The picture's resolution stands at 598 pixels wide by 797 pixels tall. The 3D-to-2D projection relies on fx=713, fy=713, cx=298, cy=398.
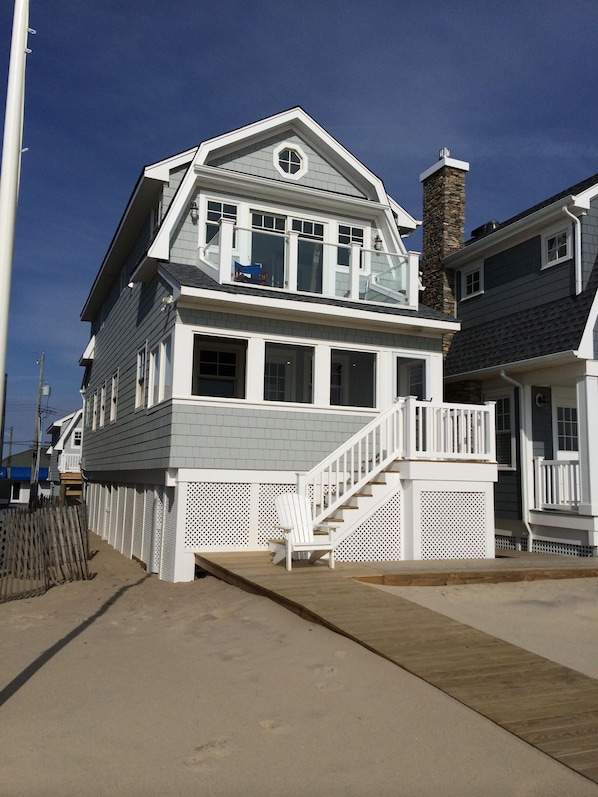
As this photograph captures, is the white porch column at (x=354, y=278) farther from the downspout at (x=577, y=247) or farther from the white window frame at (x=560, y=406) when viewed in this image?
the white window frame at (x=560, y=406)

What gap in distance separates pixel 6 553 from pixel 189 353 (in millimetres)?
4513

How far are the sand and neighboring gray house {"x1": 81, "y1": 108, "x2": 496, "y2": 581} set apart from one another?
12.9ft

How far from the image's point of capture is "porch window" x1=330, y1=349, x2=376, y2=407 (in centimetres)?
1525

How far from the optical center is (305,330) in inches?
538

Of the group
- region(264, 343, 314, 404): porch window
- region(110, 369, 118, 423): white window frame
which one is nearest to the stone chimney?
region(264, 343, 314, 404): porch window

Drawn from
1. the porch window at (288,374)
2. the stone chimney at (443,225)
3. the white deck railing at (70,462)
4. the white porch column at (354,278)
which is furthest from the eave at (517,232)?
the white deck railing at (70,462)

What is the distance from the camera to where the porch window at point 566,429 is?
15.1 meters

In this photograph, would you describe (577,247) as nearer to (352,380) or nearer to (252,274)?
(352,380)

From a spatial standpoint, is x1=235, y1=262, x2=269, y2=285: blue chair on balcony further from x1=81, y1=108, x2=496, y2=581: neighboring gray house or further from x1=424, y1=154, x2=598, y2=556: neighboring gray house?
x1=424, y1=154, x2=598, y2=556: neighboring gray house

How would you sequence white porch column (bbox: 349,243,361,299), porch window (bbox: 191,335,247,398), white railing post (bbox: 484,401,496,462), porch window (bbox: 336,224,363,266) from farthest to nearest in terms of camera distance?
porch window (bbox: 191,335,247,398) < porch window (bbox: 336,224,363,266) < white porch column (bbox: 349,243,361,299) < white railing post (bbox: 484,401,496,462)

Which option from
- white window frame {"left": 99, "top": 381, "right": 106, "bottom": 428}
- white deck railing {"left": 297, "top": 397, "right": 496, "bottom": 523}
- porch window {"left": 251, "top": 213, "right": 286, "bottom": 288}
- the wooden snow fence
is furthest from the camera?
white window frame {"left": 99, "top": 381, "right": 106, "bottom": 428}

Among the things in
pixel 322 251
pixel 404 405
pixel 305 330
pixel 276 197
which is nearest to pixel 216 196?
pixel 276 197

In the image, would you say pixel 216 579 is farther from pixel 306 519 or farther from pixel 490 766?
pixel 490 766

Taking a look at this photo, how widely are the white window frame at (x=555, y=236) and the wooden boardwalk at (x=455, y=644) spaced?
6.75 metres
